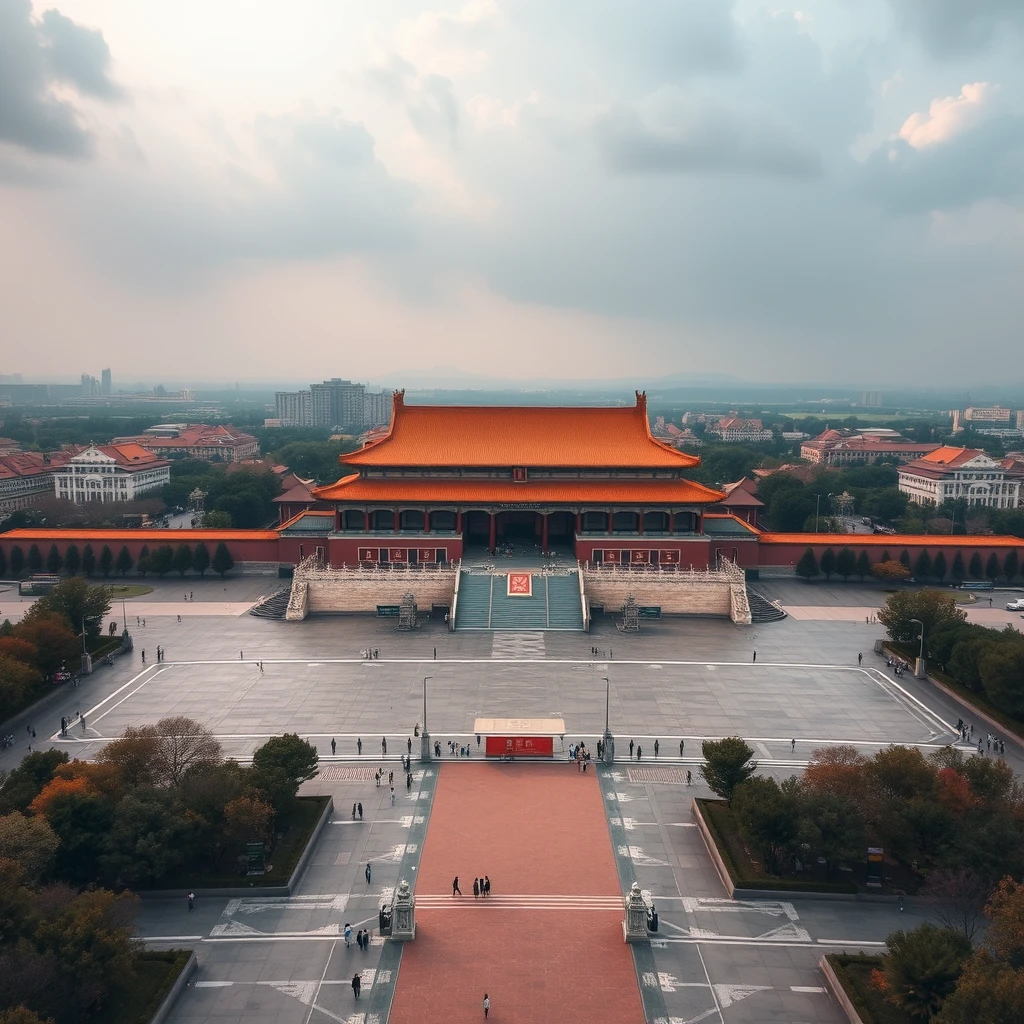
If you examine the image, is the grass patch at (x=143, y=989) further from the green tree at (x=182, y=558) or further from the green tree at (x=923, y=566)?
the green tree at (x=923, y=566)

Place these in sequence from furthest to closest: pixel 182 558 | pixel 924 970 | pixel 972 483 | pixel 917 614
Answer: pixel 972 483
pixel 182 558
pixel 917 614
pixel 924 970

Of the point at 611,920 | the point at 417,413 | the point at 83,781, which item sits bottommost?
the point at 611,920

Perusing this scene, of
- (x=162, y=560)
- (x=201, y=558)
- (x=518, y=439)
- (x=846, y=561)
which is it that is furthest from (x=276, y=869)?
(x=846, y=561)

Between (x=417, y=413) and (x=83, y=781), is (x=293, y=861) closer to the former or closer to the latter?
(x=83, y=781)

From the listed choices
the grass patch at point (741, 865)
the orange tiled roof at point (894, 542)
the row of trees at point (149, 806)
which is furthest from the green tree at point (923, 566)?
the row of trees at point (149, 806)

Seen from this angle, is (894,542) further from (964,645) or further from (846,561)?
(964,645)

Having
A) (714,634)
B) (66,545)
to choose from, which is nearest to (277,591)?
(66,545)
